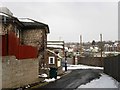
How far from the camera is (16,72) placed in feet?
74.3

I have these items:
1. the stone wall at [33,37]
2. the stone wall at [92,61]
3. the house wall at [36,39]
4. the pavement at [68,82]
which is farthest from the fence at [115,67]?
the stone wall at [92,61]

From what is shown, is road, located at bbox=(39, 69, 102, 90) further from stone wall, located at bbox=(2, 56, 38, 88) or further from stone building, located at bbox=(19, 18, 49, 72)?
stone building, located at bbox=(19, 18, 49, 72)

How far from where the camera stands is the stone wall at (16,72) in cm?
2052

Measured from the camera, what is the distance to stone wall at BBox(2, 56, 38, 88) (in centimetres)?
2052

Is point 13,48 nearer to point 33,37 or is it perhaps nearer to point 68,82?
point 68,82

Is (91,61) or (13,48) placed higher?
(13,48)

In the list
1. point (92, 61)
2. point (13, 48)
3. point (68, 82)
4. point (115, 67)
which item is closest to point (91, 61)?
point (92, 61)

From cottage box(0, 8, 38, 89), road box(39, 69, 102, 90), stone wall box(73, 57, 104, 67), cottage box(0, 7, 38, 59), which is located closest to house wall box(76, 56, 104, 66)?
stone wall box(73, 57, 104, 67)

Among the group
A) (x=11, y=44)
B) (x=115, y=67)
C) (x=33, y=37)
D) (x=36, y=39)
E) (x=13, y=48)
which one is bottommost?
(x=115, y=67)

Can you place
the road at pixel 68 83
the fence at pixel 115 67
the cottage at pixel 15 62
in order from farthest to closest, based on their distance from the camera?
the fence at pixel 115 67
the road at pixel 68 83
the cottage at pixel 15 62

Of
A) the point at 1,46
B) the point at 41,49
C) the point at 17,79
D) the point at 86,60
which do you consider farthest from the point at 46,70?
the point at 86,60

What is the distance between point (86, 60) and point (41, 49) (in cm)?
4669

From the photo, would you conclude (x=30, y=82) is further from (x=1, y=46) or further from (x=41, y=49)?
(x=41, y=49)

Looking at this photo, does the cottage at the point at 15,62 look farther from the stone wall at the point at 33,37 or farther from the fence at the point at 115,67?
the stone wall at the point at 33,37
